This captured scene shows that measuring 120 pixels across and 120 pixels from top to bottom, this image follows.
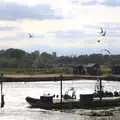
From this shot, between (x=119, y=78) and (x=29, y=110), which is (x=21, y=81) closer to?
(x=119, y=78)

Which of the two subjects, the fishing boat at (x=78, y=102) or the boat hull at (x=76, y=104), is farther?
the fishing boat at (x=78, y=102)

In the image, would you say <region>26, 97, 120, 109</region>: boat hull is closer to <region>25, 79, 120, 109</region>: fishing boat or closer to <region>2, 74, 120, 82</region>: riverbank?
<region>25, 79, 120, 109</region>: fishing boat

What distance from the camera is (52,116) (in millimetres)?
70812

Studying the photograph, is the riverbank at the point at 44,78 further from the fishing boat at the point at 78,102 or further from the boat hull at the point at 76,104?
the boat hull at the point at 76,104

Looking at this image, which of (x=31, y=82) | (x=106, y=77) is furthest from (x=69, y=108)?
(x=106, y=77)

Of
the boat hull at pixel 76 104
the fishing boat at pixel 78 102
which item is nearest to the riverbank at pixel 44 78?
the fishing boat at pixel 78 102

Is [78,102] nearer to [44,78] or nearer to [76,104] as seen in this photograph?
[76,104]

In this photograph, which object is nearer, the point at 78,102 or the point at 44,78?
the point at 78,102

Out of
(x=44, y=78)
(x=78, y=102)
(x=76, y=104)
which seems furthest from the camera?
(x=44, y=78)

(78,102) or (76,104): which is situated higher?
(78,102)

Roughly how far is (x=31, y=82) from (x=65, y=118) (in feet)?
351

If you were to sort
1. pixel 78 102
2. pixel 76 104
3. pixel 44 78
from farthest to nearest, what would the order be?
pixel 44 78 < pixel 78 102 < pixel 76 104

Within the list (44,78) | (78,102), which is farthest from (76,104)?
(44,78)

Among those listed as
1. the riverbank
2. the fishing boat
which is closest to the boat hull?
the fishing boat
